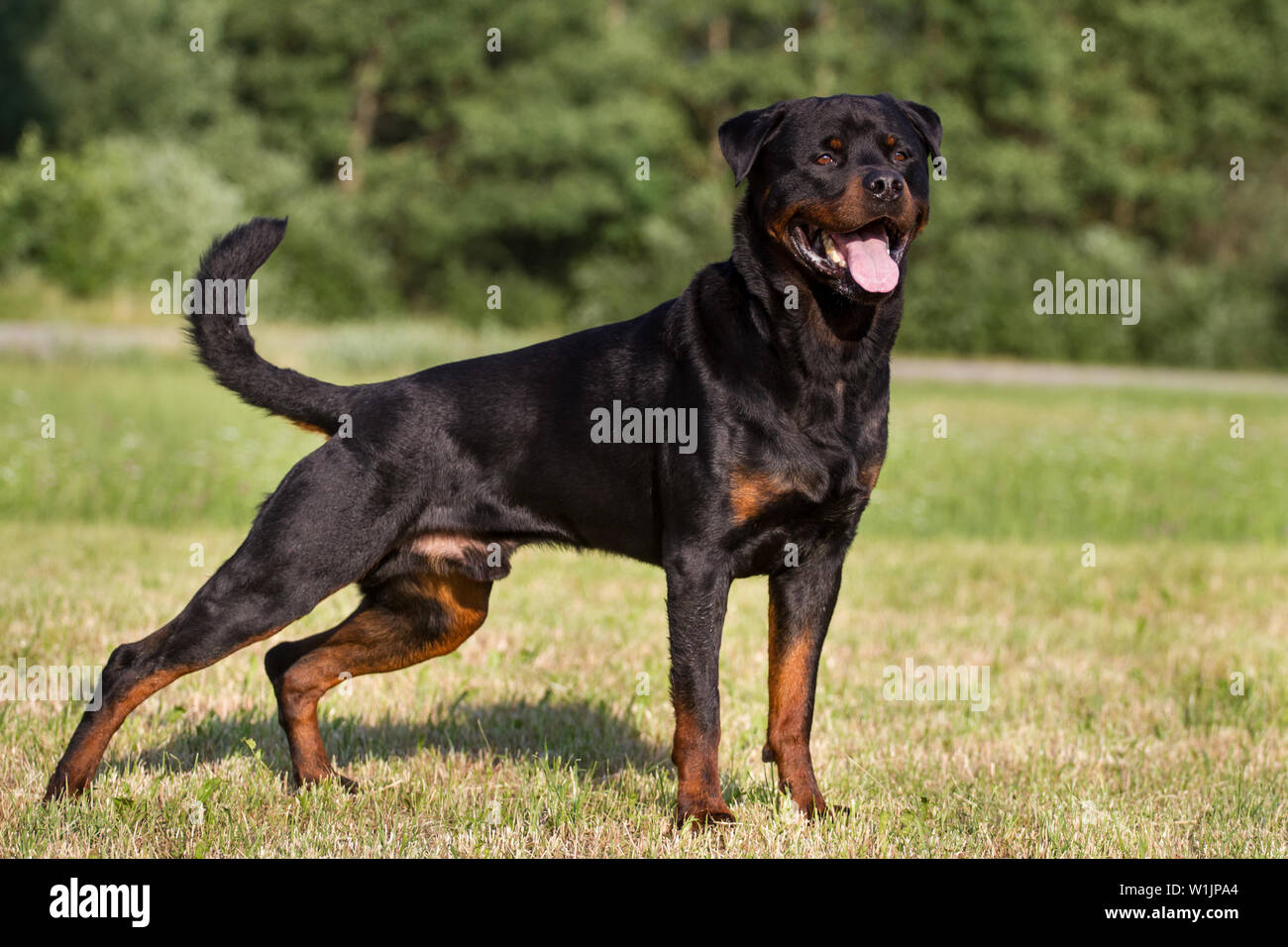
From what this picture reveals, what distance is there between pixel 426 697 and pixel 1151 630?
12.5ft

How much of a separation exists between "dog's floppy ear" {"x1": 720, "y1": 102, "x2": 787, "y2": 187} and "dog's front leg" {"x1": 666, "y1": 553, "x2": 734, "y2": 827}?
117 cm

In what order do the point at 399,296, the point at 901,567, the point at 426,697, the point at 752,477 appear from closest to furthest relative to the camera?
the point at 752,477 → the point at 426,697 → the point at 901,567 → the point at 399,296

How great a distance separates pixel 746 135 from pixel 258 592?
1.99 metres

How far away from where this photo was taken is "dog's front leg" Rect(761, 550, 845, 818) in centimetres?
387

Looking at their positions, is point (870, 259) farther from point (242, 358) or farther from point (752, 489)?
point (242, 358)

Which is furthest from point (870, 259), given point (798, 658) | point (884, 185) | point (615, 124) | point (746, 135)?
point (615, 124)

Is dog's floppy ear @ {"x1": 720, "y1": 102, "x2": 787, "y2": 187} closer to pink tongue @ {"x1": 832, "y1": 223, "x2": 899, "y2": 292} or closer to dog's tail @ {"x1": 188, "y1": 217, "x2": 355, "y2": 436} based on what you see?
pink tongue @ {"x1": 832, "y1": 223, "x2": 899, "y2": 292}

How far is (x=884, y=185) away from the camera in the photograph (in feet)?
11.7

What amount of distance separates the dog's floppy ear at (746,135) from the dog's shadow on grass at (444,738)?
79.0 inches

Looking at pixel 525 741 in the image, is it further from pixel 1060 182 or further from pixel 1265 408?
pixel 1060 182

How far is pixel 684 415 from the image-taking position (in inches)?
148

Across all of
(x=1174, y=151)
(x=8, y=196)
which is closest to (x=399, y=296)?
(x=8, y=196)

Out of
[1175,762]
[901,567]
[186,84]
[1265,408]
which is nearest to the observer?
[1175,762]

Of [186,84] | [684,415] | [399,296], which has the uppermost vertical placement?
[186,84]
